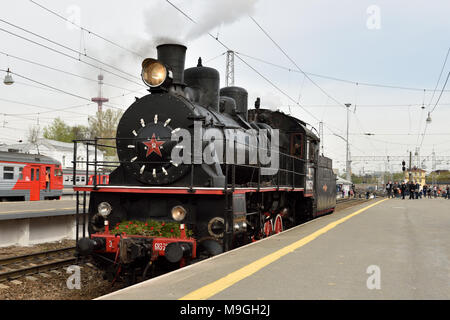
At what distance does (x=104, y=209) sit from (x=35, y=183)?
17590mm

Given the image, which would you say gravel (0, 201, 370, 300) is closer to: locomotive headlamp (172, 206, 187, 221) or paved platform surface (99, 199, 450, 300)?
locomotive headlamp (172, 206, 187, 221)

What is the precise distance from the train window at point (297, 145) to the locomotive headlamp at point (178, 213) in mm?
5810

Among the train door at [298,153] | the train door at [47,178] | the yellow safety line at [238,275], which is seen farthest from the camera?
the train door at [47,178]

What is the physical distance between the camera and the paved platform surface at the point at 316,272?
13.9 ft

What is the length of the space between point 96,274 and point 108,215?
2046mm

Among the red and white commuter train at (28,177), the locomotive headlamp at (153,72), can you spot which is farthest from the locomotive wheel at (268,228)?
the red and white commuter train at (28,177)

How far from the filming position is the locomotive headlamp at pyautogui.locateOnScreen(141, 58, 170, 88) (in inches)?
283

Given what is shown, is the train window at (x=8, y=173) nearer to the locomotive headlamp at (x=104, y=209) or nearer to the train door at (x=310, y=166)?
the train door at (x=310, y=166)

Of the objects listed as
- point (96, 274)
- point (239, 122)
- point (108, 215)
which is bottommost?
point (96, 274)

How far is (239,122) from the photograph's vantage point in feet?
30.3

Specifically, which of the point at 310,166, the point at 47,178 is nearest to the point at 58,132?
the point at 47,178
